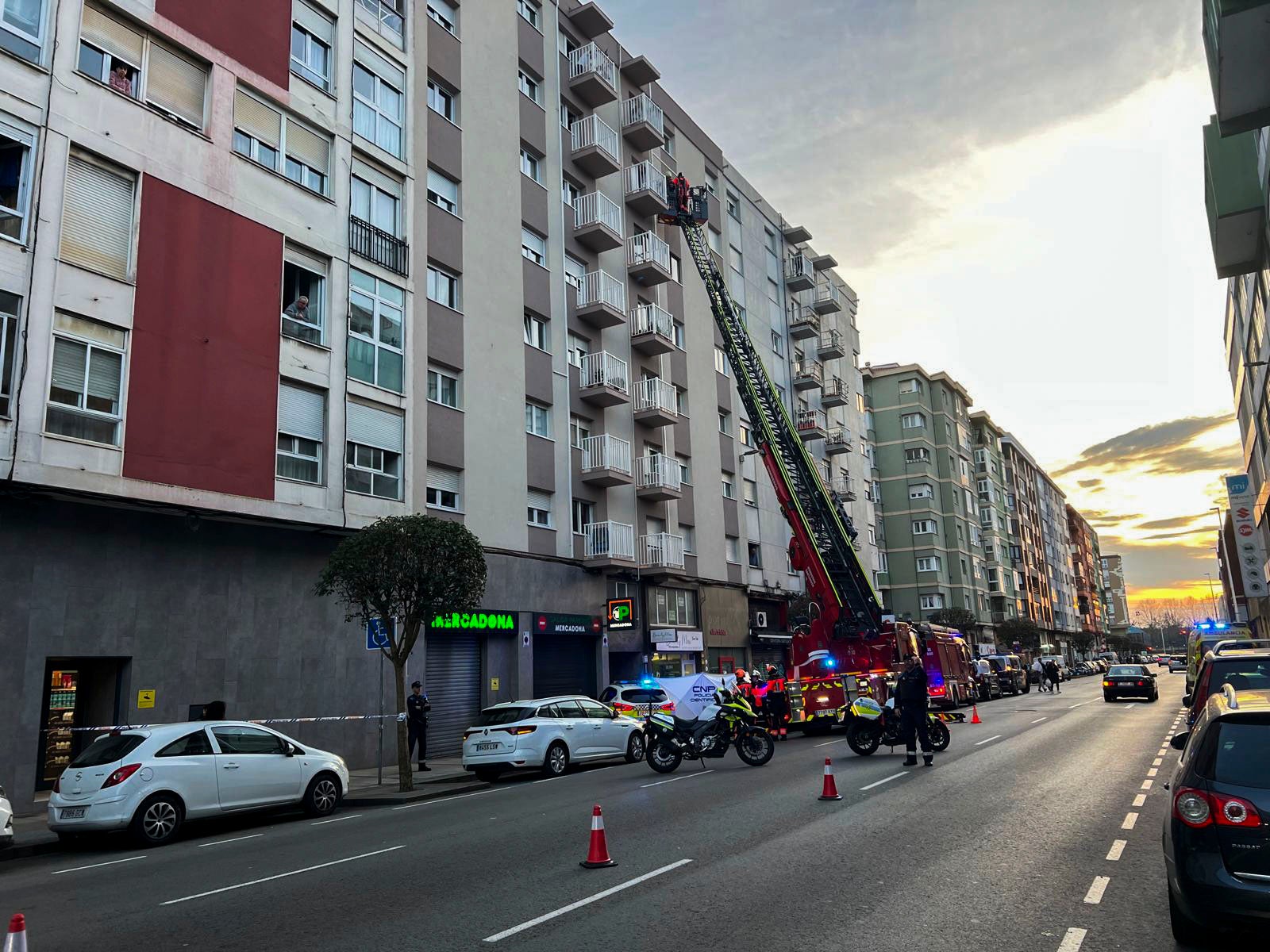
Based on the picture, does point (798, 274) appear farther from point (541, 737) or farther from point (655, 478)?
point (541, 737)

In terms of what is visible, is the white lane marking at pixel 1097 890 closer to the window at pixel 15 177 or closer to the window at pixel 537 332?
the window at pixel 15 177

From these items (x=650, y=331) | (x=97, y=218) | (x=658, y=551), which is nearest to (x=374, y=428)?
(x=97, y=218)

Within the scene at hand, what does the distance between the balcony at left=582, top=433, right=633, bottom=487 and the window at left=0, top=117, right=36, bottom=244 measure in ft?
53.0

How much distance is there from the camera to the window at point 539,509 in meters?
26.6

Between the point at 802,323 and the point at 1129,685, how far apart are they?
22.3m

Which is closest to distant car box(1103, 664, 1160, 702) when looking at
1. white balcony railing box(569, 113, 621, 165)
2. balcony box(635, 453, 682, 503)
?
balcony box(635, 453, 682, 503)

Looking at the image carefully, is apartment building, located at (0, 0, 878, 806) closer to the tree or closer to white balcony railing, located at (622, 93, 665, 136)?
white balcony railing, located at (622, 93, 665, 136)

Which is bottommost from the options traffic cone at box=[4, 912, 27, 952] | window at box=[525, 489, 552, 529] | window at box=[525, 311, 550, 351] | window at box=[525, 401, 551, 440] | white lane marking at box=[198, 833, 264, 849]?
white lane marking at box=[198, 833, 264, 849]

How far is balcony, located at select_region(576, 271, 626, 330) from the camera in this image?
2978 centimetres

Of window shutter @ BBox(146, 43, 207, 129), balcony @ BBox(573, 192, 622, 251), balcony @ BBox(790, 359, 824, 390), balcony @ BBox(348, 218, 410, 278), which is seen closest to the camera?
window shutter @ BBox(146, 43, 207, 129)

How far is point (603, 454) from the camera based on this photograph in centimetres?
2891

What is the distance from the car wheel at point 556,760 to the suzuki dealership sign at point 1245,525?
1579 inches

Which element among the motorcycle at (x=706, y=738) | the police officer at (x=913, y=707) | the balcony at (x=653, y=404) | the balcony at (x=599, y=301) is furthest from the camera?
the balcony at (x=653, y=404)

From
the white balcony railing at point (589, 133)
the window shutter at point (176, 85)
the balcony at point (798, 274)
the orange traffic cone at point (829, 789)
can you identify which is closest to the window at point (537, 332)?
the white balcony railing at point (589, 133)
